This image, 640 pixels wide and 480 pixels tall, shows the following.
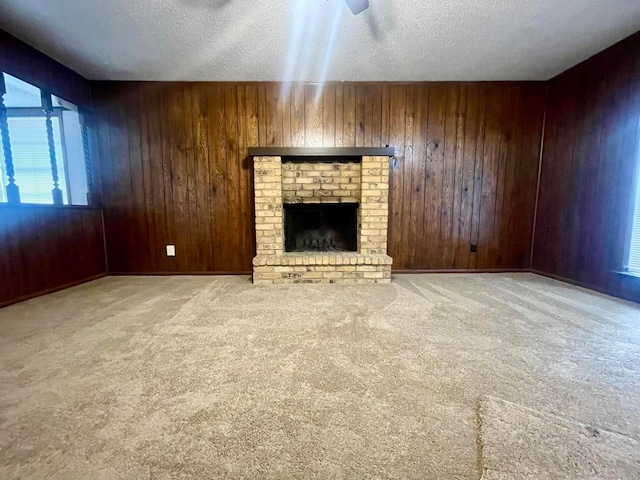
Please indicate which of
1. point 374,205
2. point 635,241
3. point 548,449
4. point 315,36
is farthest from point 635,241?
point 315,36

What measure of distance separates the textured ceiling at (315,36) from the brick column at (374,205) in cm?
104

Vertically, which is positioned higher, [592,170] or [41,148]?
[41,148]

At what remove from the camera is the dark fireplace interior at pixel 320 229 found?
3.22m

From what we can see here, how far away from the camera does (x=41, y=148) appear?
3473 mm

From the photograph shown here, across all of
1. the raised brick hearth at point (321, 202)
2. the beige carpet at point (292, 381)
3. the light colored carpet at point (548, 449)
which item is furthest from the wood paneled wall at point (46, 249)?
the light colored carpet at point (548, 449)

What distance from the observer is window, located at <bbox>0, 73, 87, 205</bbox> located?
2.67 meters

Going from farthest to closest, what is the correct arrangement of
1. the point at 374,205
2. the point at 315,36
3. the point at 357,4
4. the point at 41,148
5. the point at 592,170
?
the point at 41,148
the point at 374,205
the point at 592,170
the point at 315,36
the point at 357,4

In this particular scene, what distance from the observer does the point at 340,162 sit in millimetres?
3080

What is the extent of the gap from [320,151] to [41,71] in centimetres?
282

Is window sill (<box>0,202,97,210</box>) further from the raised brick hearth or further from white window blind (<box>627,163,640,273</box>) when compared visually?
white window blind (<box>627,163,640,273</box>)

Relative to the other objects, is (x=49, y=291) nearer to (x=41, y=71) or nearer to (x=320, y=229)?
(x=41, y=71)

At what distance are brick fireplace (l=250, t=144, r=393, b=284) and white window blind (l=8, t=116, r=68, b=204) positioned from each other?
297 cm

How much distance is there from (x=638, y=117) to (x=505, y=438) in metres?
3.11

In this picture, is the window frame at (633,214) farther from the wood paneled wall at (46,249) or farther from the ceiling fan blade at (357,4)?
the wood paneled wall at (46,249)
